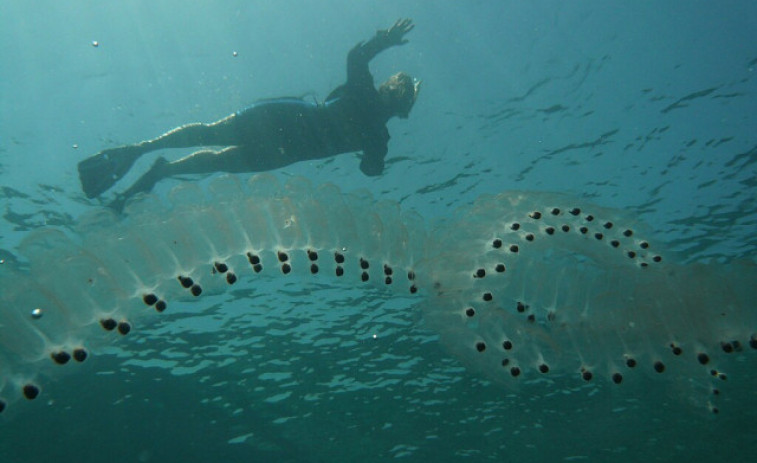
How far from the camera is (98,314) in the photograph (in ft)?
15.9

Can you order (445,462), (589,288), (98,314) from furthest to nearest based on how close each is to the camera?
(445,462)
(589,288)
(98,314)

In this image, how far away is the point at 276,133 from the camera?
8.97 meters

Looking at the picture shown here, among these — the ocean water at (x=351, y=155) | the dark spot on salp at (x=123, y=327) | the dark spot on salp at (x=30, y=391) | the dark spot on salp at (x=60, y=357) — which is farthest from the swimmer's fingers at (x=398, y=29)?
the dark spot on salp at (x=30, y=391)

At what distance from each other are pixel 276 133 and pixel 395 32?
2.81 m

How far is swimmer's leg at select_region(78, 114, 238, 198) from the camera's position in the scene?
8320 mm

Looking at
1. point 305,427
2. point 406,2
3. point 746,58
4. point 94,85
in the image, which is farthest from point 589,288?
point 305,427

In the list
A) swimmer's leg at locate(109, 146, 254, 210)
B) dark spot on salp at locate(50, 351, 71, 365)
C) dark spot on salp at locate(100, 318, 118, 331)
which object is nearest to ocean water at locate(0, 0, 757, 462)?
dark spot on salp at locate(50, 351, 71, 365)

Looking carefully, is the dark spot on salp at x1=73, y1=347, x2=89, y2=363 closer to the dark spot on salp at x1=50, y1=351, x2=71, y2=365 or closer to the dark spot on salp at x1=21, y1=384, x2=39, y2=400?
the dark spot on salp at x1=50, y1=351, x2=71, y2=365

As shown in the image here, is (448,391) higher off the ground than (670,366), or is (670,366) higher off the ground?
(670,366)

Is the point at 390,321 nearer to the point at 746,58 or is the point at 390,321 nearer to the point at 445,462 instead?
the point at 746,58

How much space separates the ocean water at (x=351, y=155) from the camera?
10641 millimetres

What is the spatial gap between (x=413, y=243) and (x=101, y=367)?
59.1 ft

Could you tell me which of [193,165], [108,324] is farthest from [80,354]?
[193,165]

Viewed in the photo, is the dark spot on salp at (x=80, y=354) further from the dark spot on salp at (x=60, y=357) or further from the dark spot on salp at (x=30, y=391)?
the dark spot on salp at (x=30, y=391)
